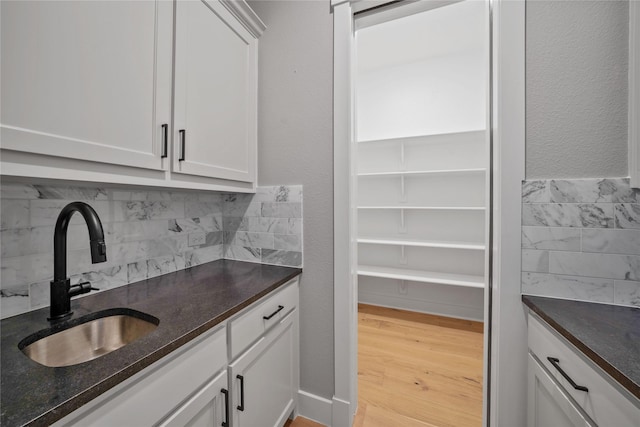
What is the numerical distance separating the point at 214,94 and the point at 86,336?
108 centimetres

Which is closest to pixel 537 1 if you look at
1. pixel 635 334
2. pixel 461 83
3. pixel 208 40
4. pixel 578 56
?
pixel 578 56

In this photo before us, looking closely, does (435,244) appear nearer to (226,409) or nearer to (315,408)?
(315,408)

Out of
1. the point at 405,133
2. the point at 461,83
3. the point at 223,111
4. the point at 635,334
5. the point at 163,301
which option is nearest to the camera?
the point at 635,334

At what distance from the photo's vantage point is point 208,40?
1161 mm

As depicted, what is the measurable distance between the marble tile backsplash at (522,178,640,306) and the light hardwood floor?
96cm

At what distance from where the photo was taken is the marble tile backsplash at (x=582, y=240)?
0.94 metres

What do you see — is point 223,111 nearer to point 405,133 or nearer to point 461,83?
point 405,133

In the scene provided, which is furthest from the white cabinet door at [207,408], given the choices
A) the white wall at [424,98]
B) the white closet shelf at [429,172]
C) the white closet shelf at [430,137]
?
the white wall at [424,98]

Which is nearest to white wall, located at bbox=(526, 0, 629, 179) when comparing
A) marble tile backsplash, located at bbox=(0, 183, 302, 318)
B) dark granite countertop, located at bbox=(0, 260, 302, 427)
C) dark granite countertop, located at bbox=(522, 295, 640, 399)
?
dark granite countertop, located at bbox=(522, 295, 640, 399)

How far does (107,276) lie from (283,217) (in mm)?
844

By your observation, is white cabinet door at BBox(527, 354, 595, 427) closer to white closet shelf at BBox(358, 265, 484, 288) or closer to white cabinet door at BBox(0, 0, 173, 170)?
white closet shelf at BBox(358, 265, 484, 288)

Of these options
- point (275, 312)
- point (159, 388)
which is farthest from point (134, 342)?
point (275, 312)

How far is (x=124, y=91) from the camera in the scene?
84 cm

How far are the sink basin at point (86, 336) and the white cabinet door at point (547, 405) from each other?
1.29m
